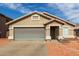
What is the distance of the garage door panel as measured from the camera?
30513mm

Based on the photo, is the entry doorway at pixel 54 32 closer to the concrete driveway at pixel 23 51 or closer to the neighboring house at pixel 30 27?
the neighboring house at pixel 30 27

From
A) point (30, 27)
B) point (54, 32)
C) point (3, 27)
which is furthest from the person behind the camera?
point (3, 27)

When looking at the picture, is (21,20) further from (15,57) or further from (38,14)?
(15,57)

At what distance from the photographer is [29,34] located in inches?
1206

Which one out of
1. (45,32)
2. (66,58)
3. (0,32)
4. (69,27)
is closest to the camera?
(66,58)

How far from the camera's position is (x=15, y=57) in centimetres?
1410

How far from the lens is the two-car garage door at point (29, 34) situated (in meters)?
30.5

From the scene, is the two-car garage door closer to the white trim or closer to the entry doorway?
the entry doorway

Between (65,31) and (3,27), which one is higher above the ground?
(3,27)

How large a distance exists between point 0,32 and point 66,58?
27214mm

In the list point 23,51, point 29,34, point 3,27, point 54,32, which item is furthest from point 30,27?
point 23,51

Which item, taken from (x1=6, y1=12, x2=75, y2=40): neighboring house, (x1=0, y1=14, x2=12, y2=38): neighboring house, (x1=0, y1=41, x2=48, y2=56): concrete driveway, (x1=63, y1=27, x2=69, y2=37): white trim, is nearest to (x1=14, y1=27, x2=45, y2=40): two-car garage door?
(x1=6, y1=12, x2=75, y2=40): neighboring house

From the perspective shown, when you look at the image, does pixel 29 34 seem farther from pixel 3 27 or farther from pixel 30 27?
pixel 3 27

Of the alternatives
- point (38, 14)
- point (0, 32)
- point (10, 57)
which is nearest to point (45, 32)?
point (38, 14)
